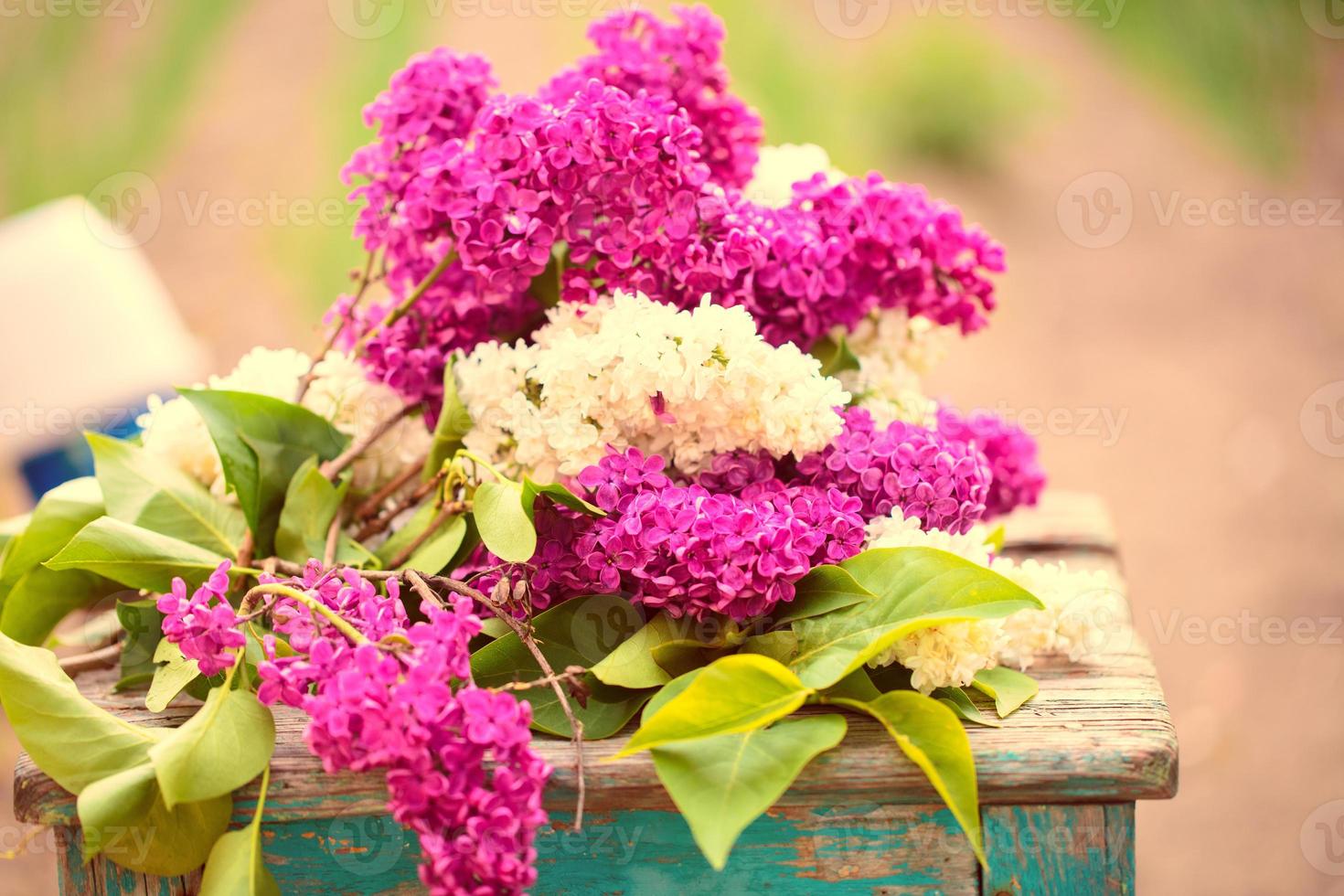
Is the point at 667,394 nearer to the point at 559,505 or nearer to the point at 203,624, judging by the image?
the point at 559,505

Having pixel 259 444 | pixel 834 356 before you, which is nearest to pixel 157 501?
pixel 259 444

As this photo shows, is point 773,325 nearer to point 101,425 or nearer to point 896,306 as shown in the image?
point 896,306

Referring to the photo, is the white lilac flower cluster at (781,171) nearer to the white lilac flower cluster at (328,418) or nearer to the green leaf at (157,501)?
the white lilac flower cluster at (328,418)

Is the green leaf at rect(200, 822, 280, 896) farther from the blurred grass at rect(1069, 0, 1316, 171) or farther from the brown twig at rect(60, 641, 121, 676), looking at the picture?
the blurred grass at rect(1069, 0, 1316, 171)

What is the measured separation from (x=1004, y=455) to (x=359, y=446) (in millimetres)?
428

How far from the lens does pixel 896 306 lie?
787 mm

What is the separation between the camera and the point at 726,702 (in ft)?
1.69

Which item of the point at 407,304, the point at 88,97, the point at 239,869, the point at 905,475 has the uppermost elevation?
the point at 88,97

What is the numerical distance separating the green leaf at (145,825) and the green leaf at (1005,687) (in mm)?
365

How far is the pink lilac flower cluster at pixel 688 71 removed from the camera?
789 mm

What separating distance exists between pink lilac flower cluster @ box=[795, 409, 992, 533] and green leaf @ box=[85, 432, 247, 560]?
34 centimetres

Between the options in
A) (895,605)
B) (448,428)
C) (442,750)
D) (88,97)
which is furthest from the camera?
(88,97)

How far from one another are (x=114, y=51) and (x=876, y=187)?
333cm

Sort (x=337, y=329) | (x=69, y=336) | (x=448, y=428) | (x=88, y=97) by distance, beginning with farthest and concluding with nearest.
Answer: (x=88, y=97)
(x=69, y=336)
(x=337, y=329)
(x=448, y=428)
